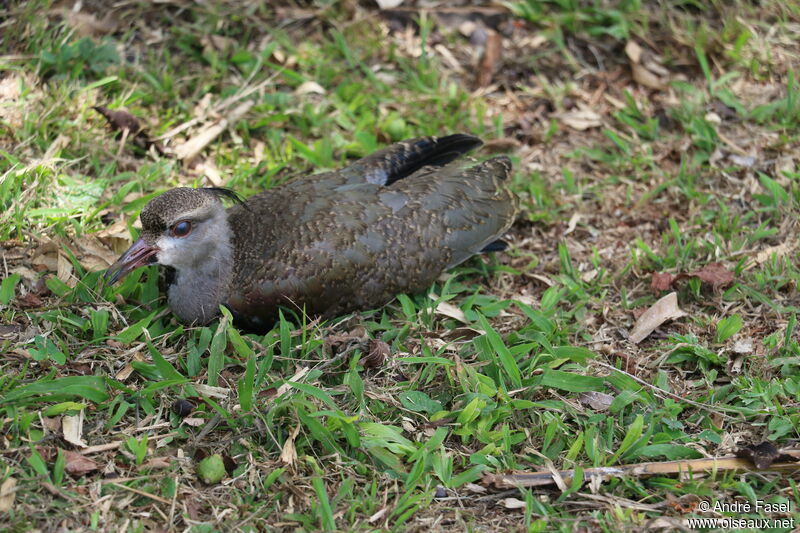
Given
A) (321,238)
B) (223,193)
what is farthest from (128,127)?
(321,238)

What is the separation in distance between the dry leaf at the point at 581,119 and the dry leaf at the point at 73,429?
384cm

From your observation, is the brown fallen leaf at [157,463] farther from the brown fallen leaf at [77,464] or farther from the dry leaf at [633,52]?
the dry leaf at [633,52]

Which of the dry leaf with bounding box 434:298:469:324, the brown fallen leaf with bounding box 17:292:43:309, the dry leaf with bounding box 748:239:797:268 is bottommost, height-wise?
the dry leaf with bounding box 748:239:797:268

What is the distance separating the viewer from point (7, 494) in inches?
121

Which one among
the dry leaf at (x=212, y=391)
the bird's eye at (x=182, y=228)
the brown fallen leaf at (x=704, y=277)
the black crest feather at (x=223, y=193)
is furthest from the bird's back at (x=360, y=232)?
the brown fallen leaf at (x=704, y=277)

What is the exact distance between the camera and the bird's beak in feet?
13.2

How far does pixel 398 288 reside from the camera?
4.38 meters

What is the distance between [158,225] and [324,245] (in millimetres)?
847

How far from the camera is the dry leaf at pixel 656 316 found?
4329mm

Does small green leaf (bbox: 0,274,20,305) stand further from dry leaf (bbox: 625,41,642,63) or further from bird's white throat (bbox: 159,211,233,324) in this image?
dry leaf (bbox: 625,41,642,63)

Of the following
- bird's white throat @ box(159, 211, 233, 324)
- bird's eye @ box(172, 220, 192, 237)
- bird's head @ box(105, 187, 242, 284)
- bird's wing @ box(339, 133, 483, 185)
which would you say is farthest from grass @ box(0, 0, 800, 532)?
bird's wing @ box(339, 133, 483, 185)

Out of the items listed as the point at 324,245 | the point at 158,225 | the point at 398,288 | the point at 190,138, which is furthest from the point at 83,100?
the point at 398,288

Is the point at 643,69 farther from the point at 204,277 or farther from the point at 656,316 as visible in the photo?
the point at 204,277

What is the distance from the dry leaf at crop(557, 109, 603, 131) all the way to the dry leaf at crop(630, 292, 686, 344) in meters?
1.75
